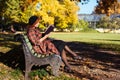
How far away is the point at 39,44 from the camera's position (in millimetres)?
9289

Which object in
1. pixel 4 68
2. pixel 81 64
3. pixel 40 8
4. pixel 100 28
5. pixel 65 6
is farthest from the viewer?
pixel 100 28

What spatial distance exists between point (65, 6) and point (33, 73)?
2453 inches

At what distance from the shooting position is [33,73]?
31.0 ft

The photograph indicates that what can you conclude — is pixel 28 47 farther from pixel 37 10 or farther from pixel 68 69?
pixel 37 10

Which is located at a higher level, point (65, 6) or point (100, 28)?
point (65, 6)

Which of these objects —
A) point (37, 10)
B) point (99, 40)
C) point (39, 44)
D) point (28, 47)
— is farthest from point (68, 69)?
point (37, 10)

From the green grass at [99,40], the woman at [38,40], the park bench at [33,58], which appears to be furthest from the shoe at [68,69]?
the green grass at [99,40]

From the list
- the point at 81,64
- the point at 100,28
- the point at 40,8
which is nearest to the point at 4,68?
the point at 81,64

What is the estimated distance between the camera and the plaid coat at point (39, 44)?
923 centimetres

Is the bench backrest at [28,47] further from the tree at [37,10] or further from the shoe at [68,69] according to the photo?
the tree at [37,10]

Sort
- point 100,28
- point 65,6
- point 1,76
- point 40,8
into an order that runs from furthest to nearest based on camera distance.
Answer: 1. point 100,28
2. point 65,6
3. point 40,8
4. point 1,76

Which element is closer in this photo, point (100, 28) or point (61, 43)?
point (61, 43)

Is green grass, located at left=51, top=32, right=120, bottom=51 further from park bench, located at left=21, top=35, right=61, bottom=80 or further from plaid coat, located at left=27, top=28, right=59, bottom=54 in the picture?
park bench, located at left=21, top=35, right=61, bottom=80

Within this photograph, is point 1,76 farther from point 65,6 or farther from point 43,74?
Answer: point 65,6
